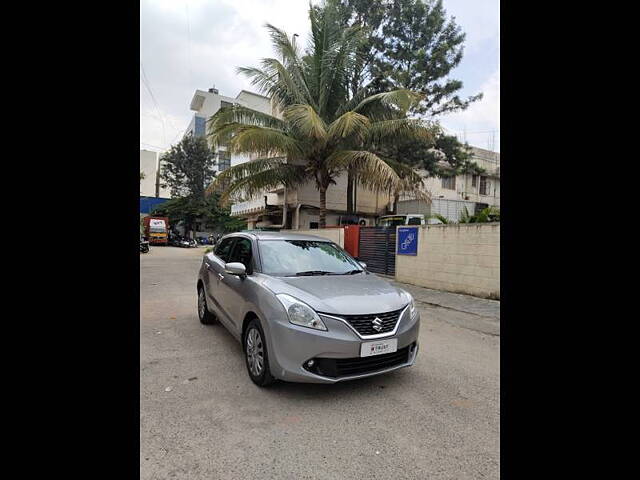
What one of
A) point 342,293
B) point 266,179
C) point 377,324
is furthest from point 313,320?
point 266,179

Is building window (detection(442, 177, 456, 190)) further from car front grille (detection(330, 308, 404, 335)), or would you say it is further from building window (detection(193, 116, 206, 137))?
building window (detection(193, 116, 206, 137))

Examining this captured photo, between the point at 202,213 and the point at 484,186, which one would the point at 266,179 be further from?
the point at 202,213

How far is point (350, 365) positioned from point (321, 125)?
30.0 feet

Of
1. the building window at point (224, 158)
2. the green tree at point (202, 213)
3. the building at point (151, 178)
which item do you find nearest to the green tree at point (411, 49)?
the building window at point (224, 158)

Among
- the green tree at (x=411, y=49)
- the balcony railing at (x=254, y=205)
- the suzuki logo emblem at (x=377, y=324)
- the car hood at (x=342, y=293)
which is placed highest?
the green tree at (x=411, y=49)

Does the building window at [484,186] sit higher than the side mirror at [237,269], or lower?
higher

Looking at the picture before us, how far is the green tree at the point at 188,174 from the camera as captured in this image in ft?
123

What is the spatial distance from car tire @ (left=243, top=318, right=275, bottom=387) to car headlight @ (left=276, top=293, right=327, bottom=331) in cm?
37

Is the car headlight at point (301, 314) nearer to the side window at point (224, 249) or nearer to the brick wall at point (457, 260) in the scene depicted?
the side window at point (224, 249)

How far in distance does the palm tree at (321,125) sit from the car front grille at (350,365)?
8.63 metres

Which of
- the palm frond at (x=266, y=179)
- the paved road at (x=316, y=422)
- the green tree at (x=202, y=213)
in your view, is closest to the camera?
the paved road at (x=316, y=422)

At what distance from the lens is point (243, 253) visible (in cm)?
444
